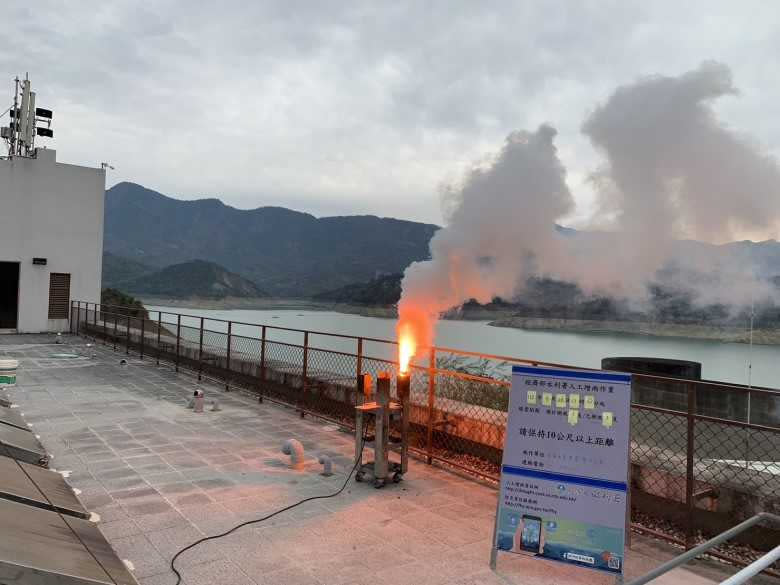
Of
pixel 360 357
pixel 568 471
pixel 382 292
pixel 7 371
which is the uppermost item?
pixel 382 292

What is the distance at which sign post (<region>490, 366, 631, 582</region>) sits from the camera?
3.91m

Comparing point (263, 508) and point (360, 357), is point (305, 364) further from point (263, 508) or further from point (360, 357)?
point (263, 508)

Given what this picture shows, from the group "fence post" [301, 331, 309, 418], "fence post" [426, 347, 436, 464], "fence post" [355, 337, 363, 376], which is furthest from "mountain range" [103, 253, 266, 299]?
"fence post" [426, 347, 436, 464]

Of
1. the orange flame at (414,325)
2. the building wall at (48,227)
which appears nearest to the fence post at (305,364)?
the orange flame at (414,325)

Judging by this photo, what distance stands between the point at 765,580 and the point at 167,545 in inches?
185

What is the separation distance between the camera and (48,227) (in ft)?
81.4

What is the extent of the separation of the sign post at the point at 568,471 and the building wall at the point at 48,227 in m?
26.0

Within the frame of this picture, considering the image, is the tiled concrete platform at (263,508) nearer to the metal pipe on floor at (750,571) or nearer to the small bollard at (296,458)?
the small bollard at (296,458)

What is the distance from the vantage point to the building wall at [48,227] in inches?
944

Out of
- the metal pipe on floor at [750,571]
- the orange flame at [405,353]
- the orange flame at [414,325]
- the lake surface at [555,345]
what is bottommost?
the lake surface at [555,345]

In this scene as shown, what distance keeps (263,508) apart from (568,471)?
116 inches

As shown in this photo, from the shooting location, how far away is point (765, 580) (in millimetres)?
4176

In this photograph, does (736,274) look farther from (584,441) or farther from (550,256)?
(584,441)

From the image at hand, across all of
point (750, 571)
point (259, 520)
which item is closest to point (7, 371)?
point (259, 520)
